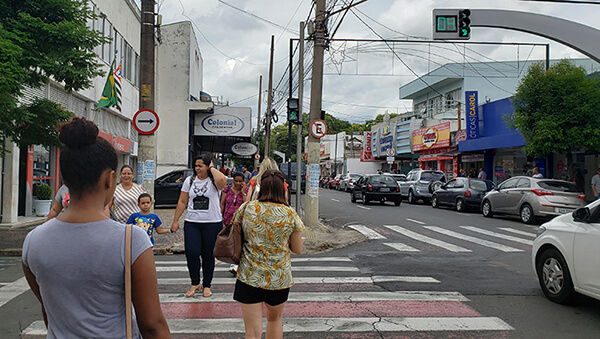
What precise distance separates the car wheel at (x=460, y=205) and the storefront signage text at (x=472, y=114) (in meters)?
8.10

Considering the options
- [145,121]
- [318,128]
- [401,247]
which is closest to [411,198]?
[318,128]

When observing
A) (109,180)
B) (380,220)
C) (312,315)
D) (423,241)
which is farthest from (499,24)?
(109,180)

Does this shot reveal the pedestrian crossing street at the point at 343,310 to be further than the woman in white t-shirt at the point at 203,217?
No

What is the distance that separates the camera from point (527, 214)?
15.7m

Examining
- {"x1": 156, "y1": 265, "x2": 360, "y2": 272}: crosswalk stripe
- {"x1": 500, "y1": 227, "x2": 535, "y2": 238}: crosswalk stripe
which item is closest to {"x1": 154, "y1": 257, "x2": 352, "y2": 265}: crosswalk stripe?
{"x1": 156, "y1": 265, "x2": 360, "y2": 272}: crosswalk stripe

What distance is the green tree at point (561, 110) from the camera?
687 inches

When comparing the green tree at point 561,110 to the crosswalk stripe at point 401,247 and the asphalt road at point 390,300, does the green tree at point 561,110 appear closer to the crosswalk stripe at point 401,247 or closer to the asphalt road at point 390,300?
the asphalt road at point 390,300

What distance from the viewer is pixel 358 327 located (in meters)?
5.18

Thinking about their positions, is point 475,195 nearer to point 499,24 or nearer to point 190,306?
point 499,24

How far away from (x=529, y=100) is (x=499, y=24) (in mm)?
7509

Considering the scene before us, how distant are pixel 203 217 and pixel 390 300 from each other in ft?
8.57

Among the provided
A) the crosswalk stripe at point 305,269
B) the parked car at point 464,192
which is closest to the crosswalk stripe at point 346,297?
the crosswalk stripe at point 305,269

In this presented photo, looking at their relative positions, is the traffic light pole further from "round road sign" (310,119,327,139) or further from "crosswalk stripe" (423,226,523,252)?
"crosswalk stripe" (423,226,523,252)

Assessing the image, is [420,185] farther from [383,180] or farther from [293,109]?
[293,109]
